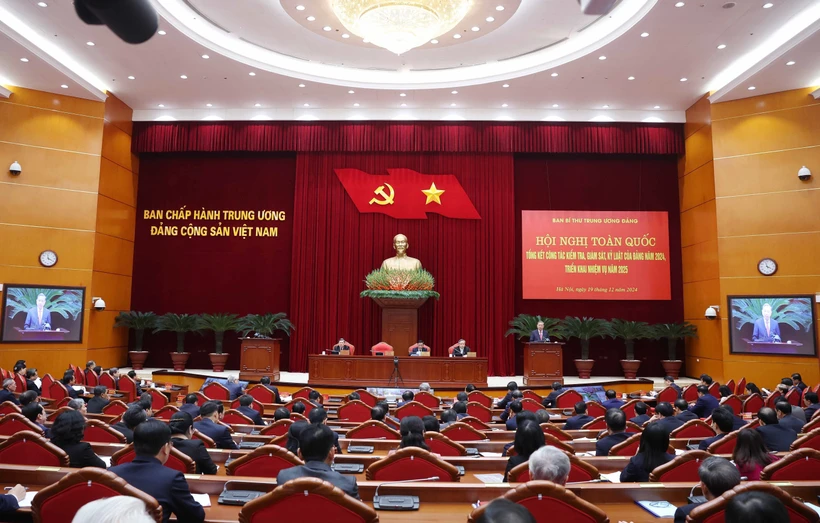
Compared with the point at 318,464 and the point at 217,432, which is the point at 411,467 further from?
the point at 217,432

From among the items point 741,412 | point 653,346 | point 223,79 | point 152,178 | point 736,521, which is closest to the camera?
point 736,521

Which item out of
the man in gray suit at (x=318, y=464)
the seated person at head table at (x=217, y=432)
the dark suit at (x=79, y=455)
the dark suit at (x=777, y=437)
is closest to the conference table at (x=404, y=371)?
the dark suit at (x=777, y=437)

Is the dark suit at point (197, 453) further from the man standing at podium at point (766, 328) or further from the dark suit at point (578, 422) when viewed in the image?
the man standing at podium at point (766, 328)

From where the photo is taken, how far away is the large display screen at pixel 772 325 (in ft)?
32.2

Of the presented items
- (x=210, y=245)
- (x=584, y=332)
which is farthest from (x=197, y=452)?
(x=210, y=245)

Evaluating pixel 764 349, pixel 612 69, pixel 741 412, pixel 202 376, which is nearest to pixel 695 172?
pixel 612 69

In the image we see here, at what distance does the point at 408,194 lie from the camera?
13.0 meters

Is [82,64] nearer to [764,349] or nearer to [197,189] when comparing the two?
[197,189]

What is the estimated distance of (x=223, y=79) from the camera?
1120 cm

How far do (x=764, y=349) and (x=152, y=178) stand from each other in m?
13.1

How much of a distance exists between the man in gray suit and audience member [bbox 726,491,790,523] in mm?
1280

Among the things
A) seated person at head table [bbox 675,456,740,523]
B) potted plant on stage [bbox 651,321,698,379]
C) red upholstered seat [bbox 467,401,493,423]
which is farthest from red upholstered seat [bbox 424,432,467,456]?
potted plant on stage [bbox 651,321,698,379]

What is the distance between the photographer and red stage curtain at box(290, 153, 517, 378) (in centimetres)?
1253

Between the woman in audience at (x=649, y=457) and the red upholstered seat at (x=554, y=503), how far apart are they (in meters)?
1.30
